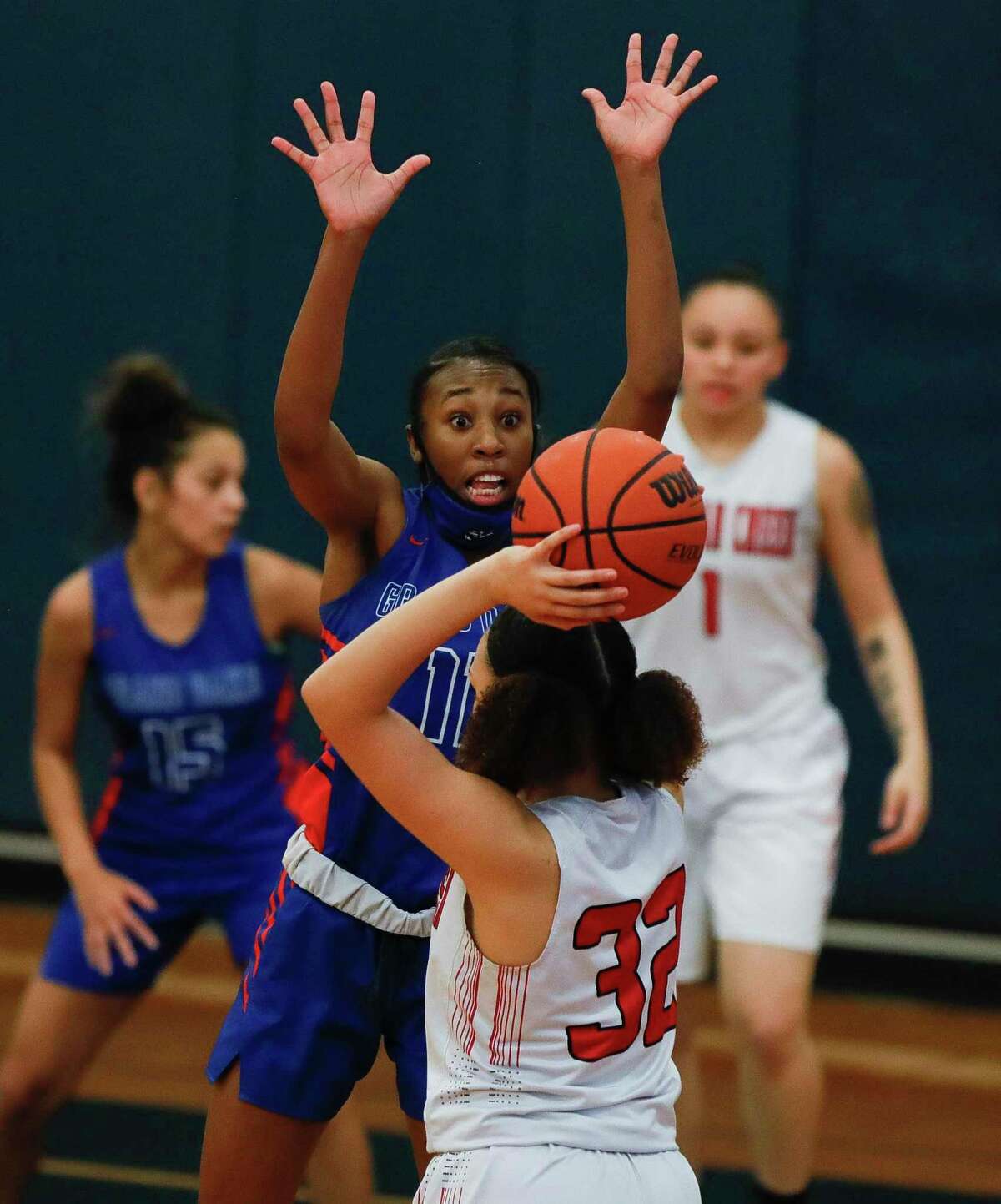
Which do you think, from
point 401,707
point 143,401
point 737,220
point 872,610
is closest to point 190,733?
point 143,401

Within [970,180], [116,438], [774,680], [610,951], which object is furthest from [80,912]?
[970,180]

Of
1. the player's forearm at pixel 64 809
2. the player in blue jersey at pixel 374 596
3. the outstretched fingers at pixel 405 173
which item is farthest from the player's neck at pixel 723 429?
the outstretched fingers at pixel 405 173

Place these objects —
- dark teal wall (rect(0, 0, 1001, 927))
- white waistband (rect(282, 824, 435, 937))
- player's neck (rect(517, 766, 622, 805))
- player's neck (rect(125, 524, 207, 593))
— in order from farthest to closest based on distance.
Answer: dark teal wall (rect(0, 0, 1001, 927)), player's neck (rect(125, 524, 207, 593)), white waistband (rect(282, 824, 435, 937)), player's neck (rect(517, 766, 622, 805))

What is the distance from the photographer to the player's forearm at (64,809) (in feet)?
13.0

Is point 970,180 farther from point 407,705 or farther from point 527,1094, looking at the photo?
point 527,1094

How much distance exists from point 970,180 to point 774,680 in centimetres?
235

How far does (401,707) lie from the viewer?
2680 mm

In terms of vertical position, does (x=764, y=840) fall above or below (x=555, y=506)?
below

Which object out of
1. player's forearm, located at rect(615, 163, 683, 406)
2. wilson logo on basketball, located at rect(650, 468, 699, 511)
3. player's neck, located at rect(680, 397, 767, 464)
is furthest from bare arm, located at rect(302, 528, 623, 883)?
player's neck, located at rect(680, 397, 767, 464)

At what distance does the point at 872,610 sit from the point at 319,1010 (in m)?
1.91

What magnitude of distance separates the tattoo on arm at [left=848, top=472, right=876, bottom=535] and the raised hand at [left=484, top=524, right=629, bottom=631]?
92.4 inches

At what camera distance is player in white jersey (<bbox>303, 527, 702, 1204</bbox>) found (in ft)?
7.14

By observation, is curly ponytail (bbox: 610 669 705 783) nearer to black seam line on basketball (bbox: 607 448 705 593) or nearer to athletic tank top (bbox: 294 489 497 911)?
black seam line on basketball (bbox: 607 448 705 593)

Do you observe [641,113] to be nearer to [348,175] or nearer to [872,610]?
[348,175]
